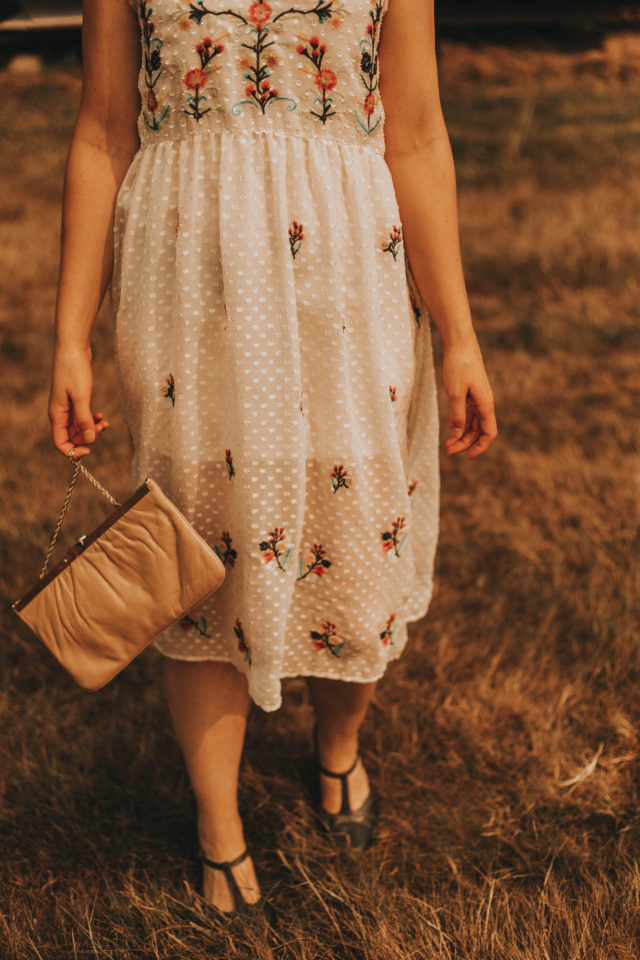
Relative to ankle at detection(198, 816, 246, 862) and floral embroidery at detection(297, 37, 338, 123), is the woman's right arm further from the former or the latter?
ankle at detection(198, 816, 246, 862)

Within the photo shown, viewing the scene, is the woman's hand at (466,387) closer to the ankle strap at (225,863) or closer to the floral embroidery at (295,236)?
the floral embroidery at (295,236)

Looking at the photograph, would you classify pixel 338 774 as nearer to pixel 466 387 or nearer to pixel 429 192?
pixel 466 387

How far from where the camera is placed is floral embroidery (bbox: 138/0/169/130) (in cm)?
111

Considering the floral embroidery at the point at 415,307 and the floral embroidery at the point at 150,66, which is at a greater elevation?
the floral embroidery at the point at 150,66

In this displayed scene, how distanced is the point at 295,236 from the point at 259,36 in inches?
10.3

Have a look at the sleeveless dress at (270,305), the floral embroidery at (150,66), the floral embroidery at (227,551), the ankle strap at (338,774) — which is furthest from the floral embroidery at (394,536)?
the floral embroidery at (150,66)

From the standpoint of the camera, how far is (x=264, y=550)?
3.99 ft

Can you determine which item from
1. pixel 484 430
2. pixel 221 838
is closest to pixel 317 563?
pixel 484 430

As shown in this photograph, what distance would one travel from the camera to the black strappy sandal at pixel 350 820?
1646 millimetres

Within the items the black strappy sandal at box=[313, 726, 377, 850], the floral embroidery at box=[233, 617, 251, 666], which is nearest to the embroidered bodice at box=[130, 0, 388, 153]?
the floral embroidery at box=[233, 617, 251, 666]

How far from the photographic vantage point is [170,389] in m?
1.20

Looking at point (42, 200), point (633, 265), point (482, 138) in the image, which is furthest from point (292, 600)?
point (482, 138)

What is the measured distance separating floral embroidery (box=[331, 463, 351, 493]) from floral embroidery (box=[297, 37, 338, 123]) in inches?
19.5

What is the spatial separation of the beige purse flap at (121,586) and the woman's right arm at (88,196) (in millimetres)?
166
